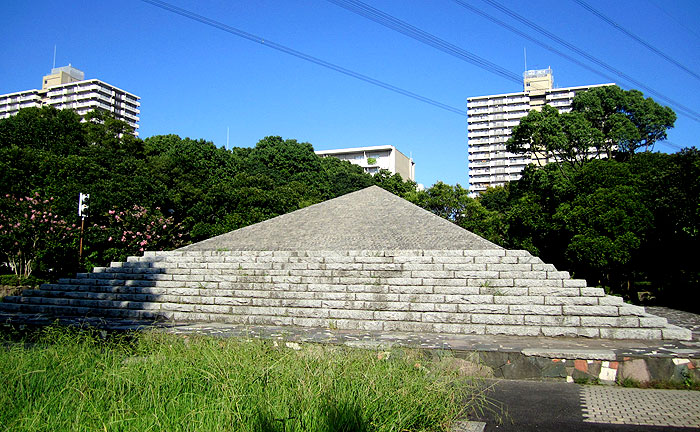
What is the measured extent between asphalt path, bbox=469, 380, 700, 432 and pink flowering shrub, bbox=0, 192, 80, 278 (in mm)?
13715

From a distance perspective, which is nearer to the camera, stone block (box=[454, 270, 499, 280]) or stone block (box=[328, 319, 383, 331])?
stone block (box=[328, 319, 383, 331])

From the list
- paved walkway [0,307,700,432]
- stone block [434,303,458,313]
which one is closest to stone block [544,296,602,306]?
paved walkway [0,307,700,432]

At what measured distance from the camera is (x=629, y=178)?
1459 centimetres

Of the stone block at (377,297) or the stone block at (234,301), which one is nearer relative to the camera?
the stone block at (377,297)

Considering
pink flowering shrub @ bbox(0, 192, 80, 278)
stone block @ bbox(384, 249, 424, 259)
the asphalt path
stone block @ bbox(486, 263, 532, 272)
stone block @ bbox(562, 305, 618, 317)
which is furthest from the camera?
pink flowering shrub @ bbox(0, 192, 80, 278)

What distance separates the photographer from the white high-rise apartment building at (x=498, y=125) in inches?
2496

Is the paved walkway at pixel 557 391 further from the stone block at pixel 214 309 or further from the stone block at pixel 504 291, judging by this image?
the stone block at pixel 504 291

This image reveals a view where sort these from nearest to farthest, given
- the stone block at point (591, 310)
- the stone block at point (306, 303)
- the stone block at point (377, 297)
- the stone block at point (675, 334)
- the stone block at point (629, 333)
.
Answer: the stone block at point (675, 334), the stone block at point (629, 333), the stone block at point (591, 310), the stone block at point (377, 297), the stone block at point (306, 303)

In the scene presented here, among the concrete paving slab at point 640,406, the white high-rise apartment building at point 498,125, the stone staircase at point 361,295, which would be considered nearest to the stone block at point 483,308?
the stone staircase at point 361,295

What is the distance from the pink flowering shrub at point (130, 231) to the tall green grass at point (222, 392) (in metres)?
11.2

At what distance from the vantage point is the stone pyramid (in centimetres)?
703

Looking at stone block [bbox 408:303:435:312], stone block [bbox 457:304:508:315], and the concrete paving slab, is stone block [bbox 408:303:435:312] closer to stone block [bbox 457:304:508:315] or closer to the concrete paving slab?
stone block [bbox 457:304:508:315]

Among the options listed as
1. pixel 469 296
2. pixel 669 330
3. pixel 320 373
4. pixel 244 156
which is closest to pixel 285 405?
pixel 320 373

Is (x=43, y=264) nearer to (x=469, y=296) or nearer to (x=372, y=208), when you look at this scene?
(x=372, y=208)
